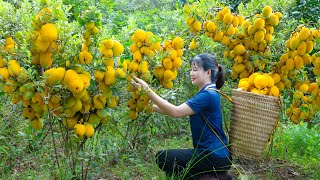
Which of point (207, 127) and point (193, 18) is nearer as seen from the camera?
point (207, 127)

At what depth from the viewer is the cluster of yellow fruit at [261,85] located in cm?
331

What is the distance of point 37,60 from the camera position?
8.05 ft

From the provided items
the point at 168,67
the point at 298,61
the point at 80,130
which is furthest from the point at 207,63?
the point at 80,130

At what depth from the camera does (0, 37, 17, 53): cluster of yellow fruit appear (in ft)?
7.96

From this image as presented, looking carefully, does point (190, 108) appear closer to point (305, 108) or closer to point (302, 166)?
point (305, 108)

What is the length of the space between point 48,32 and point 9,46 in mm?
336

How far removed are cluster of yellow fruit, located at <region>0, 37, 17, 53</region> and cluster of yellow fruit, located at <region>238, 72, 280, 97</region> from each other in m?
1.77

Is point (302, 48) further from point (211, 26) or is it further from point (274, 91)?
point (211, 26)

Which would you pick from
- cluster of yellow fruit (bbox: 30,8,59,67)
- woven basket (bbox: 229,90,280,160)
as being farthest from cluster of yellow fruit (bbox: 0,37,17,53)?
woven basket (bbox: 229,90,280,160)

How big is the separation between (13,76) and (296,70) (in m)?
2.21

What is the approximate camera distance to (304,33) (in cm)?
326

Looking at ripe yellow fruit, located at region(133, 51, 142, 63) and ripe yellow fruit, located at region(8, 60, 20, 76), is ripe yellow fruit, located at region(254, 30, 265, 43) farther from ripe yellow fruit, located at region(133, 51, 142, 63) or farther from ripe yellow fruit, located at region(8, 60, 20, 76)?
ripe yellow fruit, located at region(8, 60, 20, 76)

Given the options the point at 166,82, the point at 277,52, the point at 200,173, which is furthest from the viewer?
the point at 277,52

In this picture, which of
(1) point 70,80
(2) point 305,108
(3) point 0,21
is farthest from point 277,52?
(3) point 0,21
